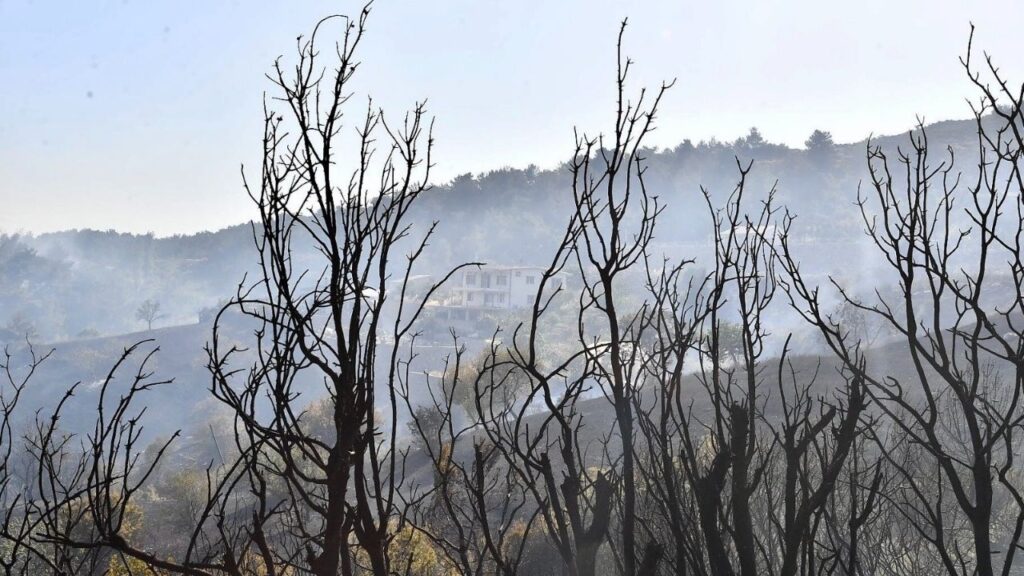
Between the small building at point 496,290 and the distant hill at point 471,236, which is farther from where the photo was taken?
the distant hill at point 471,236

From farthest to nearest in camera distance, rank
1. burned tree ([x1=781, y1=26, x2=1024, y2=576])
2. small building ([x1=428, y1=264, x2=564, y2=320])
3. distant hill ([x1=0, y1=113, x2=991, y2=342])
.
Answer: distant hill ([x1=0, y1=113, x2=991, y2=342])
small building ([x1=428, y1=264, x2=564, y2=320])
burned tree ([x1=781, y1=26, x2=1024, y2=576])

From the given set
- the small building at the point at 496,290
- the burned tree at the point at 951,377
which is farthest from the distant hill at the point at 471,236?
the burned tree at the point at 951,377

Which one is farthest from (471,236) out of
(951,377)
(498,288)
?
(951,377)

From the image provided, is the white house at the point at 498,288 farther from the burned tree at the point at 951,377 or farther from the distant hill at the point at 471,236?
the burned tree at the point at 951,377

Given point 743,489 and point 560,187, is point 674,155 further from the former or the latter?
point 743,489

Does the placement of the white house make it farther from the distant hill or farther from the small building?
the distant hill

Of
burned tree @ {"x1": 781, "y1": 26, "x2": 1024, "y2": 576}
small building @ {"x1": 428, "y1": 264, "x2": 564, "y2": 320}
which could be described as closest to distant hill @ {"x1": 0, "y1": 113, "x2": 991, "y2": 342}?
small building @ {"x1": 428, "y1": 264, "x2": 564, "y2": 320}

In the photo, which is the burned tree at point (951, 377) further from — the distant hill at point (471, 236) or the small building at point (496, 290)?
the distant hill at point (471, 236)

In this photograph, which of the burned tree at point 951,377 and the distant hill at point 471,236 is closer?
the burned tree at point 951,377

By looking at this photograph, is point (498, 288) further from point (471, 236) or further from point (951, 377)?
point (951, 377)

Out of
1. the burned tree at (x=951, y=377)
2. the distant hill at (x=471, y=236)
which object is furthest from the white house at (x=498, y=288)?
the burned tree at (x=951, y=377)

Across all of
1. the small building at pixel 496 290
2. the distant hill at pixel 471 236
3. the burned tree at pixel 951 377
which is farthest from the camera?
the distant hill at pixel 471 236

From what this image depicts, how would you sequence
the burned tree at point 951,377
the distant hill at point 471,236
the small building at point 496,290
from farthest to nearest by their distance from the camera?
1. the distant hill at point 471,236
2. the small building at point 496,290
3. the burned tree at point 951,377

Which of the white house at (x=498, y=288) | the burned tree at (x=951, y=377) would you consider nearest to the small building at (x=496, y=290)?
the white house at (x=498, y=288)
